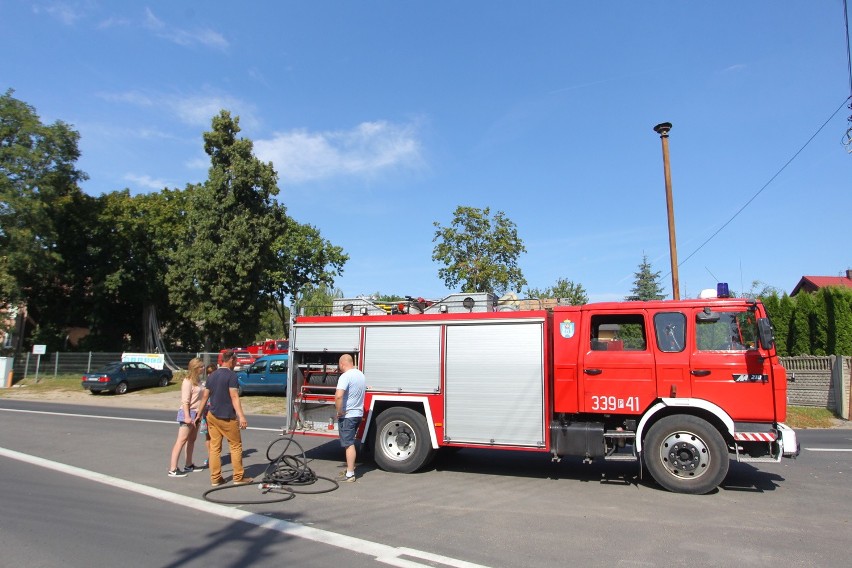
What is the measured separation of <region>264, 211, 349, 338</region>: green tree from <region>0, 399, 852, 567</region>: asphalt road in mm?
27747

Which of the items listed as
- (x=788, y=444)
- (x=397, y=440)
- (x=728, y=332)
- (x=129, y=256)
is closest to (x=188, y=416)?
(x=397, y=440)

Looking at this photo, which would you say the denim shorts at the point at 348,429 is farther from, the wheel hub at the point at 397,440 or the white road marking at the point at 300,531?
the white road marking at the point at 300,531

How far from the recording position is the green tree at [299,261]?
3719 centimetres

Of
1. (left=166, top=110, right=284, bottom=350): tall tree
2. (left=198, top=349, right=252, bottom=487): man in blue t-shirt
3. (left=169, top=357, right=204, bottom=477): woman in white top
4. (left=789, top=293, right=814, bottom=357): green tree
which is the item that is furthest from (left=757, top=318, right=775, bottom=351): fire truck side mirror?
(left=166, top=110, right=284, bottom=350): tall tree

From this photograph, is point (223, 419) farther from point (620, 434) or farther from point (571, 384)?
point (620, 434)

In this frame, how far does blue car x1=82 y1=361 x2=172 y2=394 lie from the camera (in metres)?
25.9

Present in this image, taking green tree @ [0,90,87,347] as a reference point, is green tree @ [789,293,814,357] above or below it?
below

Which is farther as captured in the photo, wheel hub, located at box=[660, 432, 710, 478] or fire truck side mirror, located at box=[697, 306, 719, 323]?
fire truck side mirror, located at box=[697, 306, 719, 323]

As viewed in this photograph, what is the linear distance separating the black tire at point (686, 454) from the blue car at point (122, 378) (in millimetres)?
25488

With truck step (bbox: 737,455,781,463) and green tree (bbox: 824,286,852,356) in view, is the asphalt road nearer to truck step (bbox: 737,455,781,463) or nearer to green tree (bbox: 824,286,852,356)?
truck step (bbox: 737,455,781,463)

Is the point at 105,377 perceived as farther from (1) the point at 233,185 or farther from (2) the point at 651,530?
(2) the point at 651,530

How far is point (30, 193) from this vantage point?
31312 mm

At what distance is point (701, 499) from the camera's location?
7016mm

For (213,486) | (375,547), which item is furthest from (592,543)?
(213,486)
